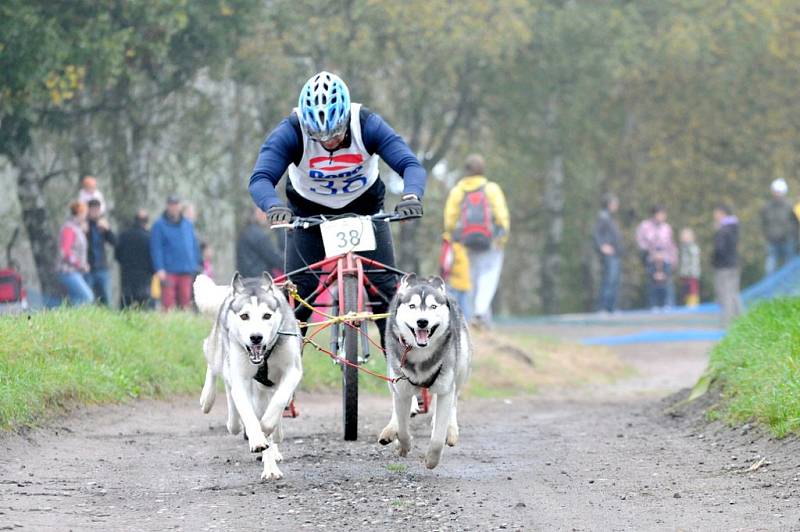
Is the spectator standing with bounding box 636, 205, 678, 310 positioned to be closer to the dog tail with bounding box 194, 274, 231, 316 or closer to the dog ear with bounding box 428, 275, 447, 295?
the dog tail with bounding box 194, 274, 231, 316

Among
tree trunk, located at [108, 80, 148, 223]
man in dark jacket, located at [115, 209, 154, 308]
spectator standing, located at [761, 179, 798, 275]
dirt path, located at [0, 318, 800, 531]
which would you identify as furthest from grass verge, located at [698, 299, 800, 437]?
spectator standing, located at [761, 179, 798, 275]

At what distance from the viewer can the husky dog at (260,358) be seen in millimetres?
7379

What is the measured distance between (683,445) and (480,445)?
4.04 feet

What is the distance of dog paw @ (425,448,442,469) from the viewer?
766cm

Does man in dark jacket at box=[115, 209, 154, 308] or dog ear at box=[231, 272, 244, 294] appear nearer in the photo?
dog ear at box=[231, 272, 244, 294]

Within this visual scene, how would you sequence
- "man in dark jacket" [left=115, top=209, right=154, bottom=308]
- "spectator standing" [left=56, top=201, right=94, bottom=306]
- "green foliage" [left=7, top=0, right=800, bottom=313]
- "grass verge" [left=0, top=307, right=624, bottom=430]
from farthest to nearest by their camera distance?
"green foliage" [left=7, top=0, right=800, bottom=313], "man in dark jacket" [left=115, top=209, right=154, bottom=308], "spectator standing" [left=56, top=201, right=94, bottom=306], "grass verge" [left=0, top=307, right=624, bottom=430]

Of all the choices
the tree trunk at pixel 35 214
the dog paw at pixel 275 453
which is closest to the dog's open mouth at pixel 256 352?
the dog paw at pixel 275 453

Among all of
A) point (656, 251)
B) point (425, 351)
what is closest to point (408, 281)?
point (425, 351)

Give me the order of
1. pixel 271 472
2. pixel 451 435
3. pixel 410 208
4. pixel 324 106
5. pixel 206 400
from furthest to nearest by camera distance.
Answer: pixel 206 400
pixel 410 208
pixel 324 106
pixel 451 435
pixel 271 472

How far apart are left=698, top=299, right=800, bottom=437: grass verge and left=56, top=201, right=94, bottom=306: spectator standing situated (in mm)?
7368

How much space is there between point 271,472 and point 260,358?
1.87ft

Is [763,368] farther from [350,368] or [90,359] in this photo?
[90,359]

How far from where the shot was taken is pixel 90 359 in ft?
36.7

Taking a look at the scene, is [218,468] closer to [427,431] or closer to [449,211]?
[427,431]
